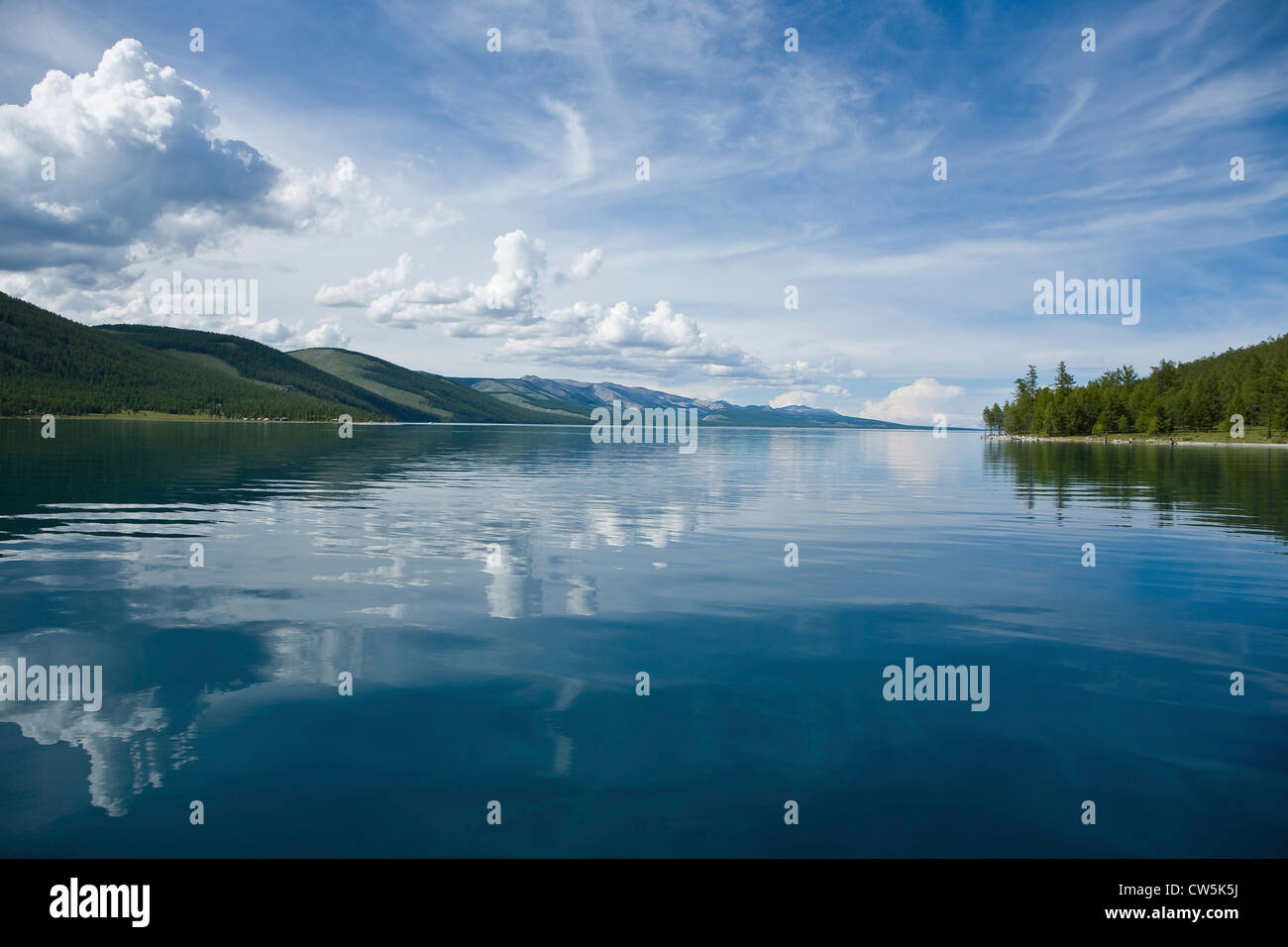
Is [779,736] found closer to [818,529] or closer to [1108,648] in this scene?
[1108,648]

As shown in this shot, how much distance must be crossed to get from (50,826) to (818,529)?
113 feet

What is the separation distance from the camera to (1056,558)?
107 feet

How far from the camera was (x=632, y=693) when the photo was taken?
640 inches

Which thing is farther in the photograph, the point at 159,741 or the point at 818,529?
the point at 818,529

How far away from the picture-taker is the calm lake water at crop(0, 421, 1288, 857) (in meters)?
11.2

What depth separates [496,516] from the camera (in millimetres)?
43969

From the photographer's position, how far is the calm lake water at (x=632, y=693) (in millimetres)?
11188
